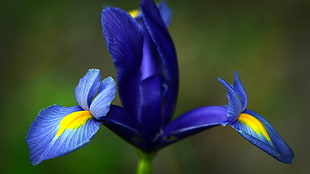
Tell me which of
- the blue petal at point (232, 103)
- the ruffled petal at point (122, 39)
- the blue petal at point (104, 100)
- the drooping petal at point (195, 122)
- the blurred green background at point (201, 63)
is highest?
the ruffled petal at point (122, 39)

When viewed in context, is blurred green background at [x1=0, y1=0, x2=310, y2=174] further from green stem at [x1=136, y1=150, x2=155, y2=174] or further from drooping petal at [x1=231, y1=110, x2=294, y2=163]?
drooping petal at [x1=231, y1=110, x2=294, y2=163]

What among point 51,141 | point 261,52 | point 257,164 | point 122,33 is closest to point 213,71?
point 261,52

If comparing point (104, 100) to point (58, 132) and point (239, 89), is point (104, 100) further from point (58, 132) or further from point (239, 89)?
point (239, 89)

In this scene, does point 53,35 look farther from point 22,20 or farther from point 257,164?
point 257,164

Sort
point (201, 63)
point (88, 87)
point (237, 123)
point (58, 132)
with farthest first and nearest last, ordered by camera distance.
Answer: point (201, 63) → point (237, 123) → point (88, 87) → point (58, 132)

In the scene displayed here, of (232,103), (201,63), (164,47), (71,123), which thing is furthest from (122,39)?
(201,63)

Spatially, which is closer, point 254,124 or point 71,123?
point 71,123

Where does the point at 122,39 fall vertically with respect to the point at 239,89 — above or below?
above

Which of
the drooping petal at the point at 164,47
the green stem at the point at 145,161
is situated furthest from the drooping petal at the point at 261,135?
the green stem at the point at 145,161

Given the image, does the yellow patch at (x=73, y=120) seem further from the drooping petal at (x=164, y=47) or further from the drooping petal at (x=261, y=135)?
the drooping petal at (x=261, y=135)
